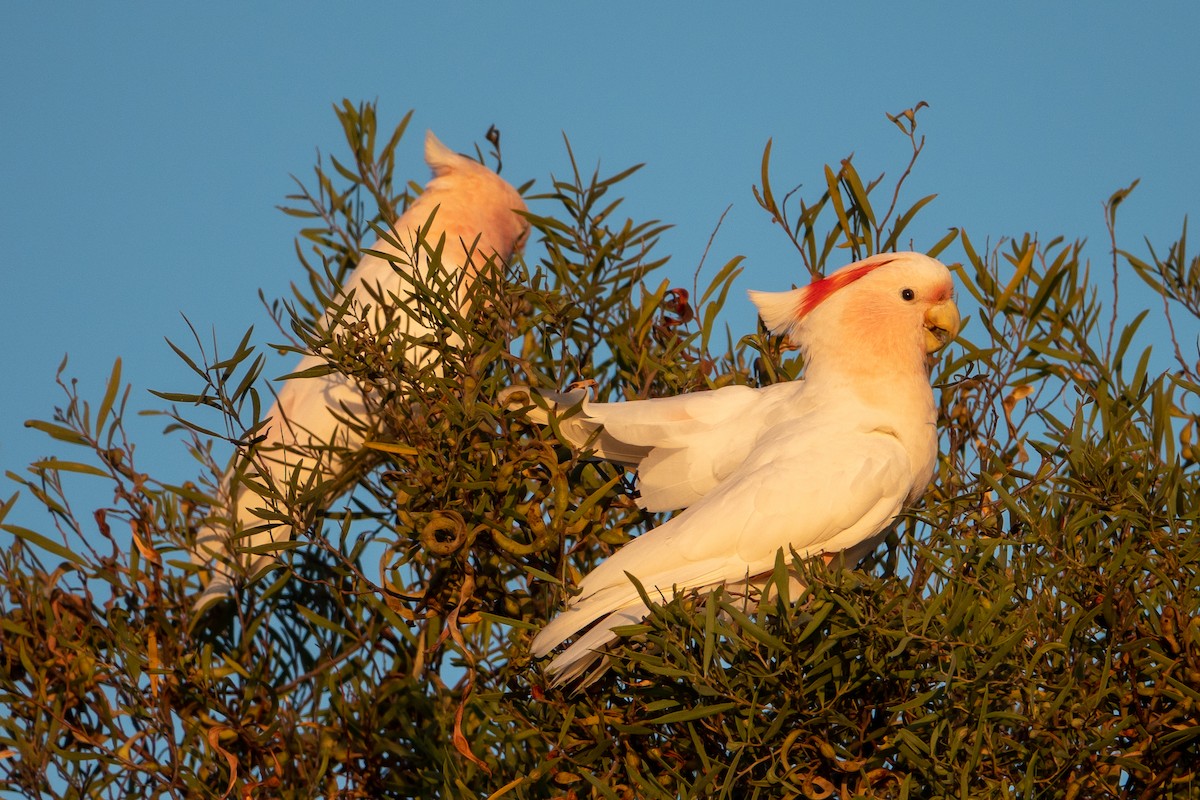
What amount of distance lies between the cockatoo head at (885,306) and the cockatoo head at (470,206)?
132 cm

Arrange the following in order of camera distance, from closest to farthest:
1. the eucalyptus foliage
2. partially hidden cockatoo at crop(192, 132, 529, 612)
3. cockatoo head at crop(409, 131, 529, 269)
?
the eucalyptus foliage
partially hidden cockatoo at crop(192, 132, 529, 612)
cockatoo head at crop(409, 131, 529, 269)

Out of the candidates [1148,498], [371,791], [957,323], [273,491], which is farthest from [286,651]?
[1148,498]

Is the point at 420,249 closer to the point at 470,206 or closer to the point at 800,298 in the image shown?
the point at 470,206

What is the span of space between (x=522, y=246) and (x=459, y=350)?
1684 millimetres

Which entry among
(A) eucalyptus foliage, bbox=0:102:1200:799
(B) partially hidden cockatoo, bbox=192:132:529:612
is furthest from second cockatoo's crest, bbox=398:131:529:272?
(A) eucalyptus foliage, bbox=0:102:1200:799

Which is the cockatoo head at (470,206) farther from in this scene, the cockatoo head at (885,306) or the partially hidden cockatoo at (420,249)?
the cockatoo head at (885,306)

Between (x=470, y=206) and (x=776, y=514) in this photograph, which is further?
(x=470, y=206)

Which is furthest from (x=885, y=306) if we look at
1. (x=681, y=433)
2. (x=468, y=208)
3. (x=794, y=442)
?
(x=468, y=208)

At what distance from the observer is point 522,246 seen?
3.62m

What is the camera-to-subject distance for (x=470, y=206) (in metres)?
3.49

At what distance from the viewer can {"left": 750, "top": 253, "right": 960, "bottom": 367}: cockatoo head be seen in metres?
2.21

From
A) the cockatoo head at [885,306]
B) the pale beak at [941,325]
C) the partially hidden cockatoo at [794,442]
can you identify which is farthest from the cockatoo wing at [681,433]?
the pale beak at [941,325]

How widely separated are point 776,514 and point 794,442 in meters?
0.15

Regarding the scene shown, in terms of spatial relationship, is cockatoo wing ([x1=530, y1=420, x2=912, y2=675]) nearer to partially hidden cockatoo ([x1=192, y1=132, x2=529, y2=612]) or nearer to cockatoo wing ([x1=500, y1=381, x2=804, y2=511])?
cockatoo wing ([x1=500, y1=381, x2=804, y2=511])
